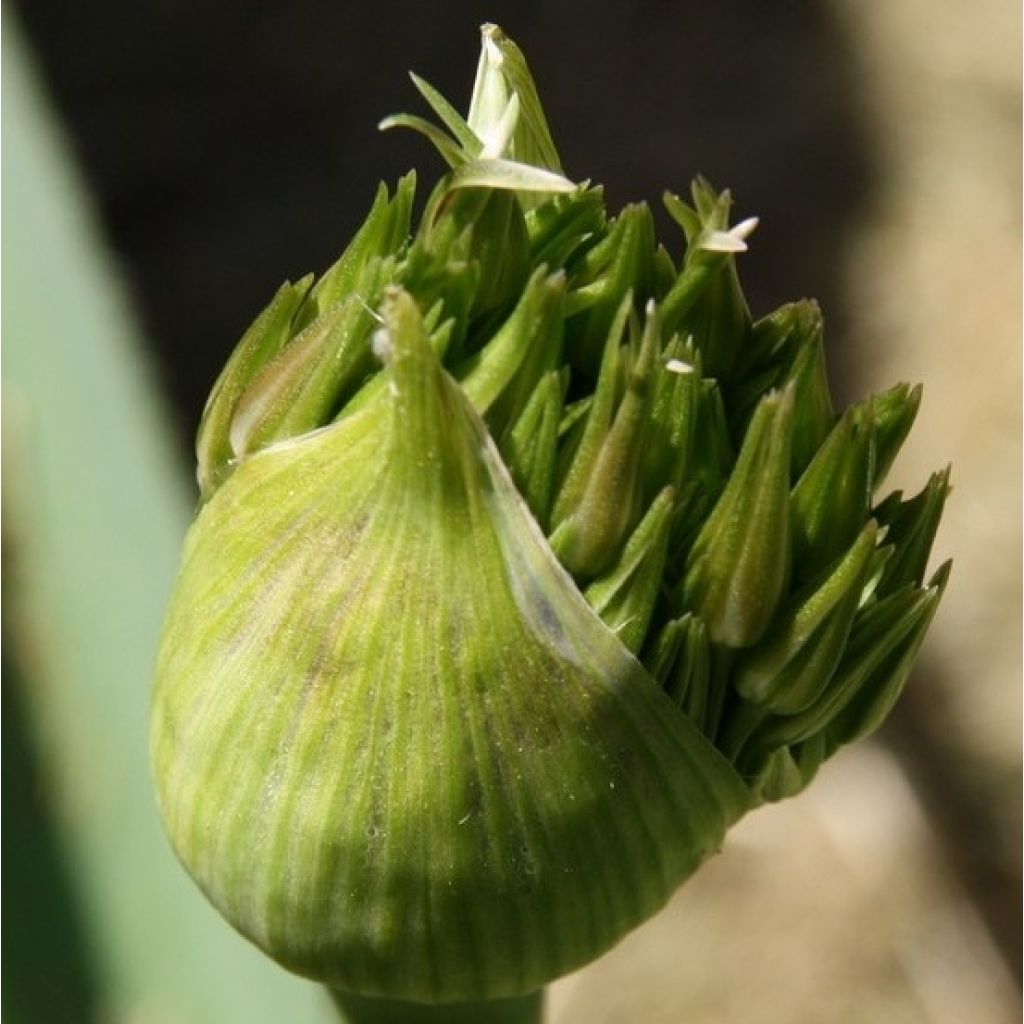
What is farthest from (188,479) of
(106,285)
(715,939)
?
(715,939)

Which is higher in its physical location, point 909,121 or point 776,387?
point 776,387

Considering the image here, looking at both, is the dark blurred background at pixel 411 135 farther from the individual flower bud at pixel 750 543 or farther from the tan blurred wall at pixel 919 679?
the individual flower bud at pixel 750 543

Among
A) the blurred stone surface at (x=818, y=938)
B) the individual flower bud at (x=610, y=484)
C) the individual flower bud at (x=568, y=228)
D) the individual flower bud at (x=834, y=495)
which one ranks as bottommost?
the blurred stone surface at (x=818, y=938)

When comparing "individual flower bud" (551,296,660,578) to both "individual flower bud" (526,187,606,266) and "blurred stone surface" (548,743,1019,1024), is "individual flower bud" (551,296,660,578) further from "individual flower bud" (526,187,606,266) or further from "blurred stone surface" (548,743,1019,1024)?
"blurred stone surface" (548,743,1019,1024)

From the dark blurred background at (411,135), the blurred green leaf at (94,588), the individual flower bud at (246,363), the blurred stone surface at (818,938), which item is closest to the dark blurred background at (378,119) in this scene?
the dark blurred background at (411,135)

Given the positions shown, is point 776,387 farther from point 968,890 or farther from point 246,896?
point 968,890

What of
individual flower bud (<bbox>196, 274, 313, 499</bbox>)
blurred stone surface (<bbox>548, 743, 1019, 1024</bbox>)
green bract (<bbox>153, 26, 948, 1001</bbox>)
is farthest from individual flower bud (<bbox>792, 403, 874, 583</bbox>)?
blurred stone surface (<bbox>548, 743, 1019, 1024</bbox>)

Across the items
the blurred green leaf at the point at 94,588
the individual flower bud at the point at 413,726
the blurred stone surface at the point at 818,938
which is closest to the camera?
the individual flower bud at the point at 413,726
